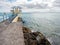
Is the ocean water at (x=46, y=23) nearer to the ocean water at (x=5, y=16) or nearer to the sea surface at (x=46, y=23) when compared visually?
the sea surface at (x=46, y=23)

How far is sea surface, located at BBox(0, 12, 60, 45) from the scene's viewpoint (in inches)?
128

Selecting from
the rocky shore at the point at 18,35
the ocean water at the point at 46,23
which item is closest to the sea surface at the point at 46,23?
the ocean water at the point at 46,23

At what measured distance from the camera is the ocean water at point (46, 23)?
3264 mm

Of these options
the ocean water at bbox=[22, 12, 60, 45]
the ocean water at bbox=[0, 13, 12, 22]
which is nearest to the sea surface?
the ocean water at bbox=[22, 12, 60, 45]

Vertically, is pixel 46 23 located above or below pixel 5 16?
below

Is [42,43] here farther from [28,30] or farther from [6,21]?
[6,21]

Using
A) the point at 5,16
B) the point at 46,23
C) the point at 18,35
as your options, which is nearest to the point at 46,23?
the point at 46,23

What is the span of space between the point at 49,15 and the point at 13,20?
2.78 feet

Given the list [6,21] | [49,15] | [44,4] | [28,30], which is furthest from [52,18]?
[6,21]

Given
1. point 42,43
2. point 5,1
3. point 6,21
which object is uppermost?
point 5,1

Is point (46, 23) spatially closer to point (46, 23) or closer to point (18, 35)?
point (46, 23)

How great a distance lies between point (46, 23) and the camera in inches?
131

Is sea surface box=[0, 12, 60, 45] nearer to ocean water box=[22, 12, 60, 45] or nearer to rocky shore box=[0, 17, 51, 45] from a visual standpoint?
ocean water box=[22, 12, 60, 45]

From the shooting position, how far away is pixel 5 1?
11.2ft
